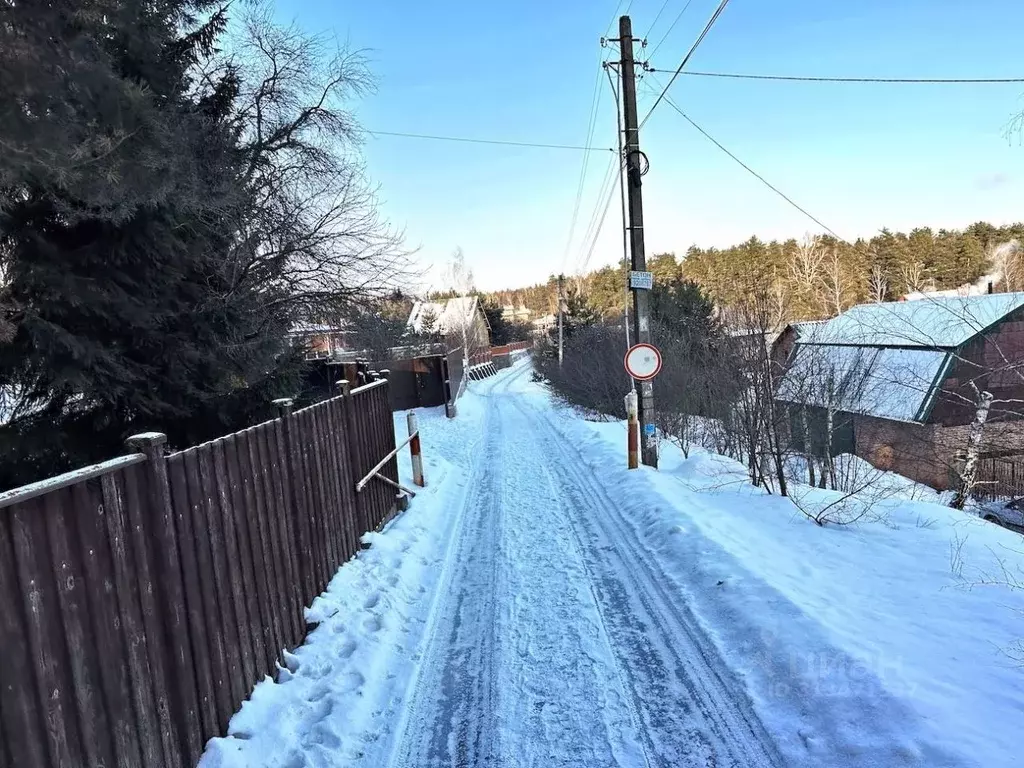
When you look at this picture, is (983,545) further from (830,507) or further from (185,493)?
(185,493)

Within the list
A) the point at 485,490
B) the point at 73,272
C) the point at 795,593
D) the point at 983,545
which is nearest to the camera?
the point at 795,593

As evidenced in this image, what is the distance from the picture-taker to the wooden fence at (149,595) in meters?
2.04

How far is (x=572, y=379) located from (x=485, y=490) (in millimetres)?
13370

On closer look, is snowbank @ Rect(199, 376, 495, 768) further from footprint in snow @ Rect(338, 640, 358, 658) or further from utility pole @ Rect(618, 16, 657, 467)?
utility pole @ Rect(618, 16, 657, 467)

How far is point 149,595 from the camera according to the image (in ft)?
9.03

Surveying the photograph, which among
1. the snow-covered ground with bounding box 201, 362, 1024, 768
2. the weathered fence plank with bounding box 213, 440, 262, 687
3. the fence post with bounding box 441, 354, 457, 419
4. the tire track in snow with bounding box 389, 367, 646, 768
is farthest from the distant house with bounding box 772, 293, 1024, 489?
the fence post with bounding box 441, 354, 457, 419

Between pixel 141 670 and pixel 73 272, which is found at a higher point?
pixel 73 272

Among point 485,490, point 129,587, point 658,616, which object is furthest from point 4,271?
point 658,616

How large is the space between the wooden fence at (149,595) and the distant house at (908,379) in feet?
23.5

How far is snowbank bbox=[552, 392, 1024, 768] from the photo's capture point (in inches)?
114

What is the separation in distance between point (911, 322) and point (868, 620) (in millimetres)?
7506

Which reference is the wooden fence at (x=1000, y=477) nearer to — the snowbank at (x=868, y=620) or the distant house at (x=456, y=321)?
the snowbank at (x=868, y=620)

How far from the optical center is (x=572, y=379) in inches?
872

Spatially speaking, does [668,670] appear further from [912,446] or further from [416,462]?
[912,446]
